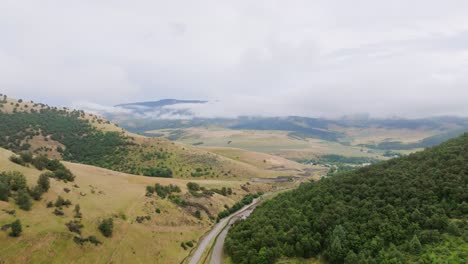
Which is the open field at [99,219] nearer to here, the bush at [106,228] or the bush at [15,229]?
the bush at [15,229]

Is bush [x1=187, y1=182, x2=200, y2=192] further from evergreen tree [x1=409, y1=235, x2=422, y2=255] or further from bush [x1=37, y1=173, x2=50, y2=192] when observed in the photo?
evergreen tree [x1=409, y1=235, x2=422, y2=255]

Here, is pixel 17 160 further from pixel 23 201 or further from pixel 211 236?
pixel 211 236

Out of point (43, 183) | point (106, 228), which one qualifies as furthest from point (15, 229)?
point (43, 183)

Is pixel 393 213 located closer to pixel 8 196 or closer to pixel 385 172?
pixel 385 172

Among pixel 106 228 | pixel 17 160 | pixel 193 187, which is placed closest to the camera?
pixel 106 228

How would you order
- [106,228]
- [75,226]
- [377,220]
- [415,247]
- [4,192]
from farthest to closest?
[106,228]
[75,226]
[4,192]
[377,220]
[415,247]

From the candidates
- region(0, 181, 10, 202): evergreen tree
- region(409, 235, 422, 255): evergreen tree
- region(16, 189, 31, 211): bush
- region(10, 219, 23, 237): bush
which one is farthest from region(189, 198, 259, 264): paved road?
region(409, 235, 422, 255): evergreen tree

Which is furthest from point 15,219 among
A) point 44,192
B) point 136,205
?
point 136,205
